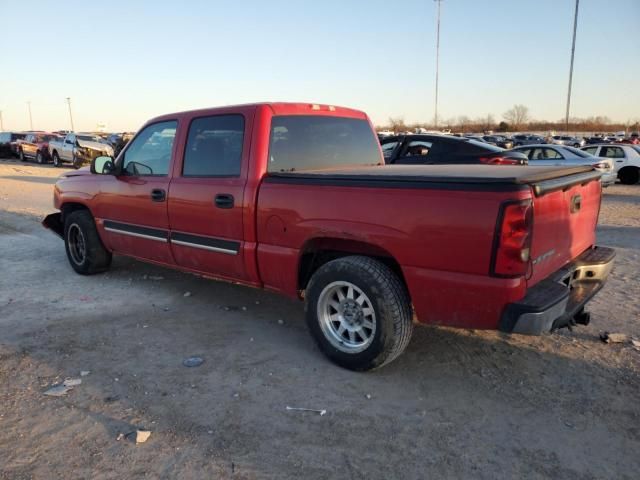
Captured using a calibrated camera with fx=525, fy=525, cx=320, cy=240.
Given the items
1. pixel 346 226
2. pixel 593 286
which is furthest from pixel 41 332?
pixel 593 286

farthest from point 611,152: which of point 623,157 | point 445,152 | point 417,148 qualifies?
point 417,148

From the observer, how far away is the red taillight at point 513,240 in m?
2.95

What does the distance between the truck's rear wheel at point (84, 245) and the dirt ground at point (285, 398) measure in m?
0.88

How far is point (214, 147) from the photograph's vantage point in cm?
465

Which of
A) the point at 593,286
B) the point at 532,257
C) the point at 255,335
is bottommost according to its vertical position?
the point at 255,335

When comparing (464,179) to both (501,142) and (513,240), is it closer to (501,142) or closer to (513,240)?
(513,240)

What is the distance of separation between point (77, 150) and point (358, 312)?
25.2m

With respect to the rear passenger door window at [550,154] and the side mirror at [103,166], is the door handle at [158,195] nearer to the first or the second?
the side mirror at [103,166]

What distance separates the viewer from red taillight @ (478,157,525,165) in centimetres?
976

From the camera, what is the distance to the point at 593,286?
4039mm

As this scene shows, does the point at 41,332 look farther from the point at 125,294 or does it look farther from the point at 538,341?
the point at 538,341

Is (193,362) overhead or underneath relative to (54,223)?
underneath

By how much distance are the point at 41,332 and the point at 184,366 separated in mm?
1534

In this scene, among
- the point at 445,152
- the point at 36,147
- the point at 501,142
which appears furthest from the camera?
the point at 36,147
